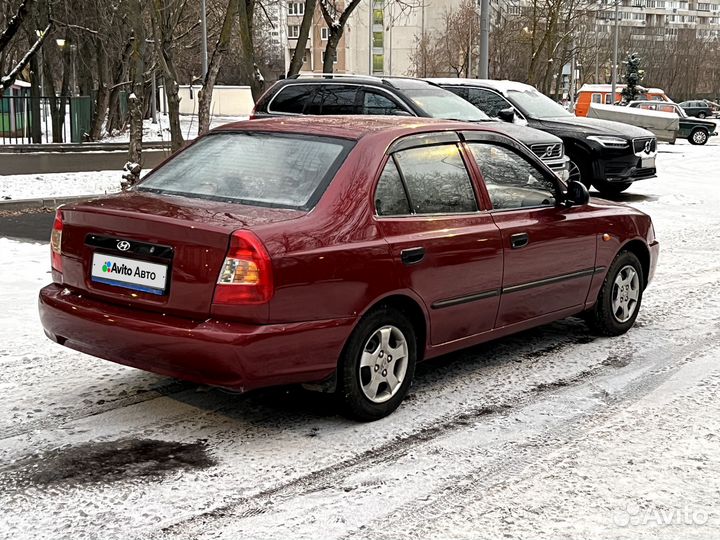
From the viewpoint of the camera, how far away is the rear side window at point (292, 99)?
12.7 metres

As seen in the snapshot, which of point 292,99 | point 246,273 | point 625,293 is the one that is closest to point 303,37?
point 292,99

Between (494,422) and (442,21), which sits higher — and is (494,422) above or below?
below

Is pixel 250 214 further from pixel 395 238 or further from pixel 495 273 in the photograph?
pixel 495 273

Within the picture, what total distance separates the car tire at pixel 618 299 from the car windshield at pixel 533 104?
9298 mm

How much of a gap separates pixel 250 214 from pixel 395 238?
2.61 ft

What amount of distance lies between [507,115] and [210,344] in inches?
438

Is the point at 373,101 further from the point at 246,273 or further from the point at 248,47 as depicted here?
the point at 248,47

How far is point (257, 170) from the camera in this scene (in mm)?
5172

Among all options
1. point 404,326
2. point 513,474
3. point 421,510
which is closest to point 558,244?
point 404,326

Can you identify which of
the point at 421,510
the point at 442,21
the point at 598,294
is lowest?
the point at 421,510

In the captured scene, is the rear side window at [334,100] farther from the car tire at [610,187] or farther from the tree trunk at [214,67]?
the car tire at [610,187]

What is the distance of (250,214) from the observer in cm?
467

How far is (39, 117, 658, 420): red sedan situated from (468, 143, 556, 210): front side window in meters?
0.01

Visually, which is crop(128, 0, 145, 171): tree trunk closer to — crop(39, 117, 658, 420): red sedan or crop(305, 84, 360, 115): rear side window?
crop(305, 84, 360, 115): rear side window
